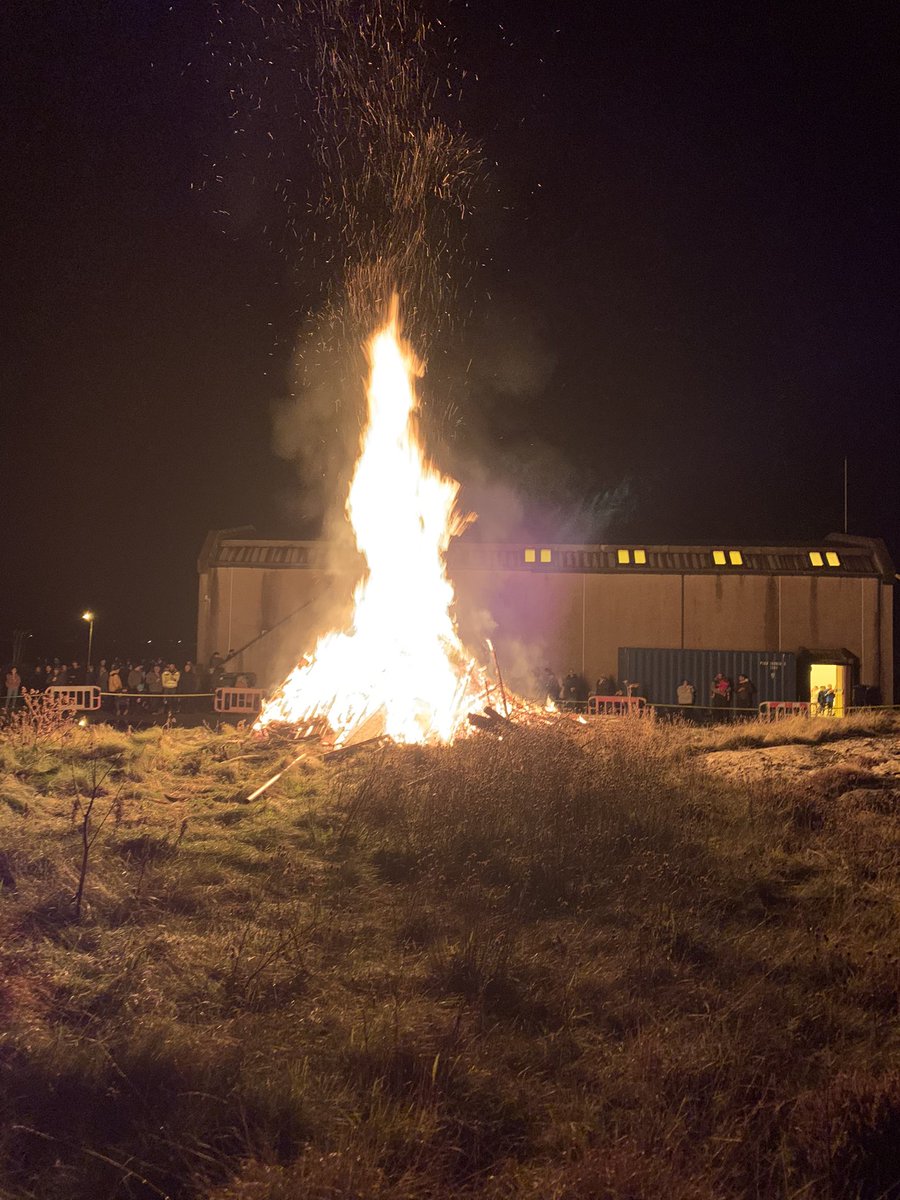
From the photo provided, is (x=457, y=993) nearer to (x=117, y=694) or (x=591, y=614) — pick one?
(x=117, y=694)

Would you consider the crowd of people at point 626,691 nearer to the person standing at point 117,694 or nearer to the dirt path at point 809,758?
the dirt path at point 809,758

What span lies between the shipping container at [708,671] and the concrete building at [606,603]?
2.18 ft

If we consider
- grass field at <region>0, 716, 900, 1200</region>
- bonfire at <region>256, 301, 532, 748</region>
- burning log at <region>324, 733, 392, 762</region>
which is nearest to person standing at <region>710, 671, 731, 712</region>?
bonfire at <region>256, 301, 532, 748</region>

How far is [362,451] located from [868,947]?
11.8 meters

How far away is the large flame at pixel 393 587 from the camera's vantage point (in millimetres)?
14445

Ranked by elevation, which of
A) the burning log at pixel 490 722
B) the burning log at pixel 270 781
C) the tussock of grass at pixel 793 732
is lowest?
the burning log at pixel 270 781

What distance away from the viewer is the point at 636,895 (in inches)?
272

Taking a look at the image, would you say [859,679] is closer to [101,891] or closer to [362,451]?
[362,451]

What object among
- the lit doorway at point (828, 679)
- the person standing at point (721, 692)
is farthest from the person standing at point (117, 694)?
the lit doorway at point (828, 679)

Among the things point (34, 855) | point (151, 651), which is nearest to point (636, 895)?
point (34, 855)

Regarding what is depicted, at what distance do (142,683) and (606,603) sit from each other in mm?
13344

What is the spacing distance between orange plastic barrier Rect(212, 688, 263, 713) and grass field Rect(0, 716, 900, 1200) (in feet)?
35.1

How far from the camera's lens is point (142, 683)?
22031 mm

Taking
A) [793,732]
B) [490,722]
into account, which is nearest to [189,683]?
[490,722]
